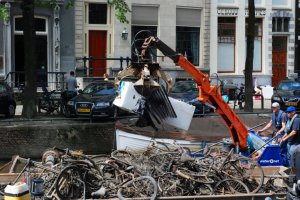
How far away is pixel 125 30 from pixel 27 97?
12.2 metres

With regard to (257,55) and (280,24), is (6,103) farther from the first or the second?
(280,24)

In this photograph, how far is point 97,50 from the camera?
3353 centimetres

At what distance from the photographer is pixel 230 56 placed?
37.0 m

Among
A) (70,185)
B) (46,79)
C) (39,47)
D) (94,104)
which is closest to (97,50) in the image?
(39,47)

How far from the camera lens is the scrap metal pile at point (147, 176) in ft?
34.6

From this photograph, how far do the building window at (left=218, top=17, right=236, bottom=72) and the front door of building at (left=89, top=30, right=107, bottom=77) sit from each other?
7.50 metres

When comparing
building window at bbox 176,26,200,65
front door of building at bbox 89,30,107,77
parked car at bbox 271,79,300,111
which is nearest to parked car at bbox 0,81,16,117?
front door of building at bbox 89,30,107,77

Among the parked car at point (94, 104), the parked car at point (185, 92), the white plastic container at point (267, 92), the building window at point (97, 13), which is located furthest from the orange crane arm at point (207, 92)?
the white plastic container at point (267, 92)

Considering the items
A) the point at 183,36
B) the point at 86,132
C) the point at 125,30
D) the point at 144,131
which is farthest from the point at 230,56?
the point at 144,131

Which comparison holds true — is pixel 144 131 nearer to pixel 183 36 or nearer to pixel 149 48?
pixel 149 48

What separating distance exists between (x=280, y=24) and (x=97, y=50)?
12.4m

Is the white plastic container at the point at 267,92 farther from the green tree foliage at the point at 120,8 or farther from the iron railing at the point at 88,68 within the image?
the green tree foliage at the point at 120,8

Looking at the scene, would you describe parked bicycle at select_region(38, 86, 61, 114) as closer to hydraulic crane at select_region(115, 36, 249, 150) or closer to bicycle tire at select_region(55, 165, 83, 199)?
hydraulic crane at select_region(115, 36, 249, 150)

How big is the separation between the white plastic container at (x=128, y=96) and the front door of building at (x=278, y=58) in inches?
992
